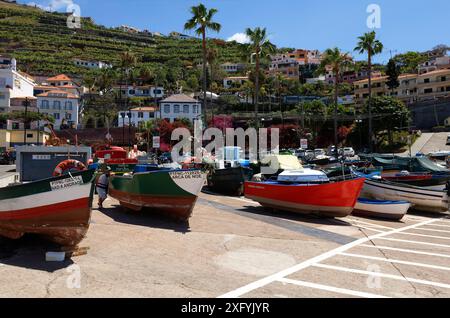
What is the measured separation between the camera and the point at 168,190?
13062 mm

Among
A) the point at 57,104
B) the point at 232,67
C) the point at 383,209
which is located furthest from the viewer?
the point at 232,67

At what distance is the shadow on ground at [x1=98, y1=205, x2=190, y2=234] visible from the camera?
1279 cm

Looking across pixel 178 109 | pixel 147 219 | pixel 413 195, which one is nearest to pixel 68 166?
pixel 147 219

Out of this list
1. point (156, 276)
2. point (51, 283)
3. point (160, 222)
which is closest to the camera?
point (51, 283)

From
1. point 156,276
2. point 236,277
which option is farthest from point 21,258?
point 236,277

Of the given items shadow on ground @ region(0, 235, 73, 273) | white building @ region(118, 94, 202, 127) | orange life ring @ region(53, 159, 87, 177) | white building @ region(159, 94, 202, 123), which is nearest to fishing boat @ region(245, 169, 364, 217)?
orange life ring @ region(53, 159, 87, 177)

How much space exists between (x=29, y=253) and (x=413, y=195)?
16.7 m

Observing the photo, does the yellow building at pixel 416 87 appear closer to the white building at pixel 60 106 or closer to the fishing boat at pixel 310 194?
the white building at pixel 60 106

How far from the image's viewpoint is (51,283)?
7336 millimetres
